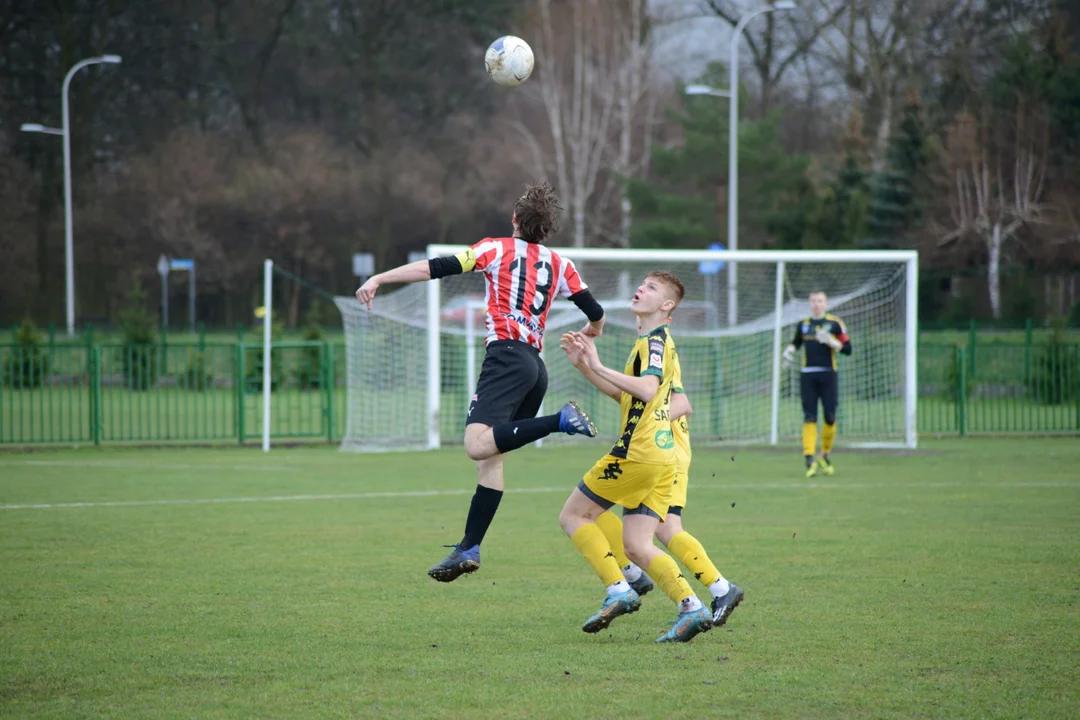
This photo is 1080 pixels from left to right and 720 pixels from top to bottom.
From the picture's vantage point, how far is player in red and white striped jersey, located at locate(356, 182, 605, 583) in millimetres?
7223

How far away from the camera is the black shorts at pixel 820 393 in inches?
620

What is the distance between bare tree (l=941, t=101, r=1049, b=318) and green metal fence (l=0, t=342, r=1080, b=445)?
458 inches

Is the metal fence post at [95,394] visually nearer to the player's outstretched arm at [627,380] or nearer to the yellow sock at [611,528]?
the yellow sock at [611,528]

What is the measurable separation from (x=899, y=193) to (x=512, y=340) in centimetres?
3564

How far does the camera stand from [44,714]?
527 centimetres

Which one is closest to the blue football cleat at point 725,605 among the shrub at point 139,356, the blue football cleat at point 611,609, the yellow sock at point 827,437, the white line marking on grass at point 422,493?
the blue football cleat at point 611,609

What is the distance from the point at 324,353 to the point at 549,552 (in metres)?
13.7

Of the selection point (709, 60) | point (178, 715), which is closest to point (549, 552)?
point (178, 715)

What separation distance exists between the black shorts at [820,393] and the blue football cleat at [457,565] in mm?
9151

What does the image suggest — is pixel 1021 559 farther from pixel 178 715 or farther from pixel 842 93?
pixel 842 93

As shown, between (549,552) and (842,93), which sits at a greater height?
(842,93)

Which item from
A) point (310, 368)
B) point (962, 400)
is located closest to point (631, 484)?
point (962, 400)

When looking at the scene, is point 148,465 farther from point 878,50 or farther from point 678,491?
point 878,50

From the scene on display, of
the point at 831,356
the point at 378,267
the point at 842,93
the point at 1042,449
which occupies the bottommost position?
the point at 1042,449
